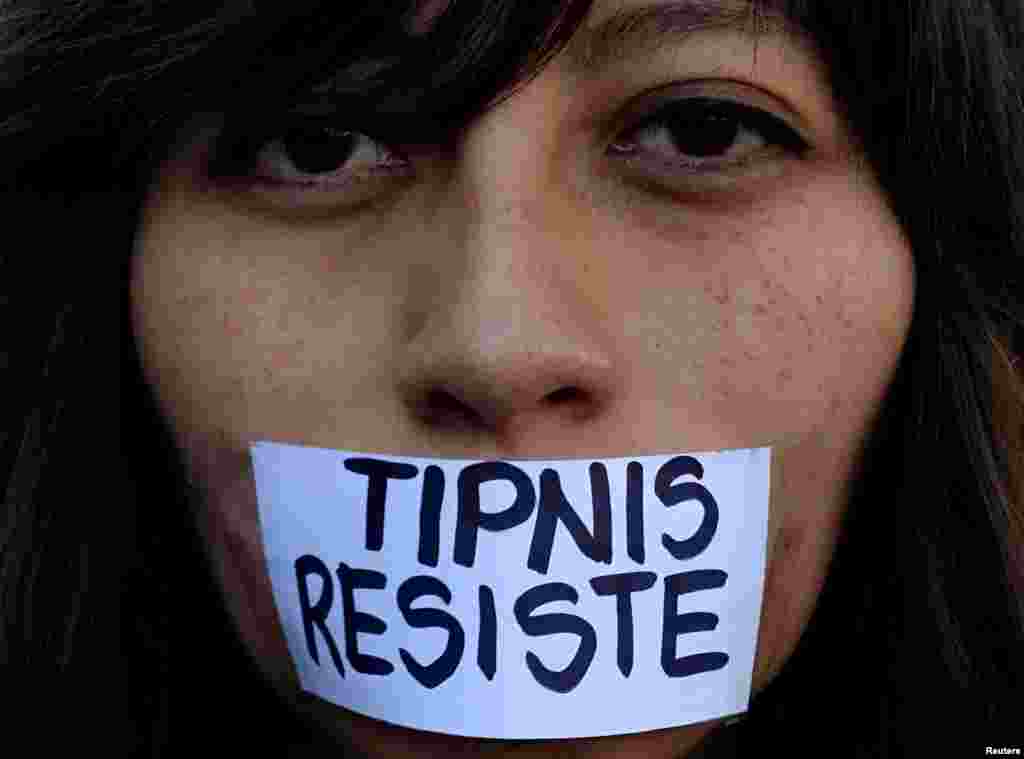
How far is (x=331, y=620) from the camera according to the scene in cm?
103

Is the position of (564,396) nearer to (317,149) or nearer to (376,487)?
(376,487)

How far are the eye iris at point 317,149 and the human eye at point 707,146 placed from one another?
0.27m

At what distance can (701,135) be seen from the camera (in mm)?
1105

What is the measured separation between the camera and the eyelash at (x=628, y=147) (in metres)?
1.08

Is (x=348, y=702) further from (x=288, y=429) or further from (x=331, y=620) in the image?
(x=288, y=429)

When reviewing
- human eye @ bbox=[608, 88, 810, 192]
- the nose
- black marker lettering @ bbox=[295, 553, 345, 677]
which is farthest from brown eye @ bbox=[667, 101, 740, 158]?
black marker lettering @ bbox=[295, 553, 345, 677]

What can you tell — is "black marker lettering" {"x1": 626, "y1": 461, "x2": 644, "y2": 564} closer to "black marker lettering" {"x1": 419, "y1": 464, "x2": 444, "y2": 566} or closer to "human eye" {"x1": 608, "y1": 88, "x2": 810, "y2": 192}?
"black marker lettering" {"x1": 419, "y1": 464, "x2": 444, "y2": 566}

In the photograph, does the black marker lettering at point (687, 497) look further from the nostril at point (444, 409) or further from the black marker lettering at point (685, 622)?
the nostril at point (444, 409)

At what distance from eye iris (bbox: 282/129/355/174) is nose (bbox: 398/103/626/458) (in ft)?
0.55

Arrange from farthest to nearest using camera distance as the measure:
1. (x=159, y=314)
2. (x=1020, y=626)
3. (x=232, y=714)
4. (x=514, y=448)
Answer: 1. (x=232, y=714)
2. (x=1020, y=626)
3. (x=159, y=314)
4. (x=514, y=448)

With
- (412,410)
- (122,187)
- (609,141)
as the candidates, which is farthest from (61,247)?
(609,141)

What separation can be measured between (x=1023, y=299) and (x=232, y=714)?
102cm

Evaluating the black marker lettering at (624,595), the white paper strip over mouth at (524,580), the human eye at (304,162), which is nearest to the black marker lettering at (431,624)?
the white paper strip over mouth at (524,580)

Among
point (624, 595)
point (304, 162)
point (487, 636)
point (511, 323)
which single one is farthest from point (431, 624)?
point (304, 162)
